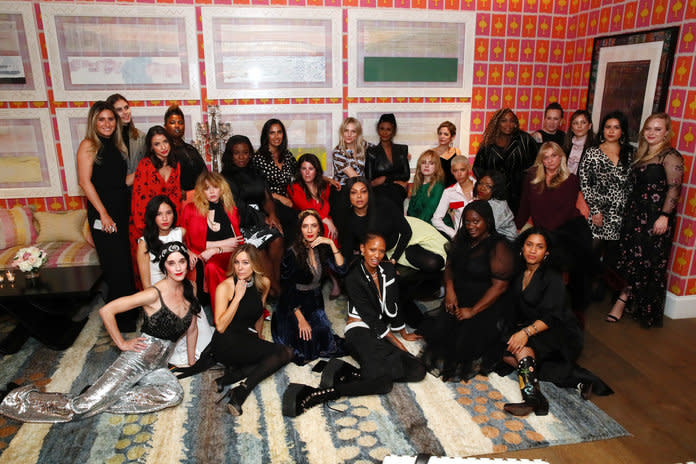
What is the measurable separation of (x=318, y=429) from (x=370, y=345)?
752mm

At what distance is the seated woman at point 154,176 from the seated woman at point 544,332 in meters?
2.77

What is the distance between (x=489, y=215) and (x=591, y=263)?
127 cm

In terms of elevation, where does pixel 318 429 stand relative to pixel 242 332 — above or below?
below

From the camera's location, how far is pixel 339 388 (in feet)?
11.1

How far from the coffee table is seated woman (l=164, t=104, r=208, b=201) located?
1.05m

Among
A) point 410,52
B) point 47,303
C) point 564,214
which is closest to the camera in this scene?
point 564,214

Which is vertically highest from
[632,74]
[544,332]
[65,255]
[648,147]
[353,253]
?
[632,74]

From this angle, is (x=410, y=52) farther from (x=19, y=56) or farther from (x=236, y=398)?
(x=236, y=398)

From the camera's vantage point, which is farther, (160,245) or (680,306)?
(680,306)

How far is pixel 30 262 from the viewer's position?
4242 millimetres

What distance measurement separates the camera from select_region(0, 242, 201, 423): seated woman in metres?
3.21

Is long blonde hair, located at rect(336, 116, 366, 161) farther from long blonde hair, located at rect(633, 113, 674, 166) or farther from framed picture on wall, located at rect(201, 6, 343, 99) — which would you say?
long blonde hair, located at rect(633, 113, 674, 166)

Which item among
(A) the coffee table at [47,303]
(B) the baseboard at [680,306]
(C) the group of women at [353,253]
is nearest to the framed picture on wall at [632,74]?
(C) the group of women at [353,253]

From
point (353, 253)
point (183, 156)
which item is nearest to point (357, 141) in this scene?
point (353, 253)
